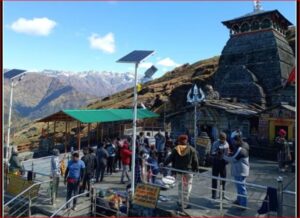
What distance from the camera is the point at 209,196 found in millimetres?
12188

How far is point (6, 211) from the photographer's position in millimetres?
12734

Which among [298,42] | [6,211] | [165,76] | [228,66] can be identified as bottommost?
[6,211]

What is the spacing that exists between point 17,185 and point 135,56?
6.50 m

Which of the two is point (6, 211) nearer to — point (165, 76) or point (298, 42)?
point (298, 42)

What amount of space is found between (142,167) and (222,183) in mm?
3129

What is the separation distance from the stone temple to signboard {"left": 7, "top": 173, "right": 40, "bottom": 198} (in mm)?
23155

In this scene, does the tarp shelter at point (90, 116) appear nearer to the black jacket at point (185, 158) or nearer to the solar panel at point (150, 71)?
the solar panel at point (150, 71)

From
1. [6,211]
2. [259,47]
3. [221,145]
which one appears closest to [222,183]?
[221,145]

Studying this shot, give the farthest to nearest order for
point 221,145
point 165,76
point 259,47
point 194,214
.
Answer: point 165,76 → point 259,47 → point 221,145 → point 194,214

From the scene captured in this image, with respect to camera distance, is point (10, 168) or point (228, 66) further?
point (228, 66)

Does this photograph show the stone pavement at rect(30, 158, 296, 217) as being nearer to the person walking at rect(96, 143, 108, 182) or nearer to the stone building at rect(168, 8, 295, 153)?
the person walking at rect(96, 143, 108, 182)

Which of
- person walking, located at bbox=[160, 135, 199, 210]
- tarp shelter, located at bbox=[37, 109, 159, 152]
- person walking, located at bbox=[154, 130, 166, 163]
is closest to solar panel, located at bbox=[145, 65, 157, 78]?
person walking, located at bbox=[160, 135, 199, 210]

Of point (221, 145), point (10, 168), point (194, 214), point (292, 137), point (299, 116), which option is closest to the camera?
point (299, 116)

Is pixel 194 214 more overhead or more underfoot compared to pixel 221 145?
more underfoot
